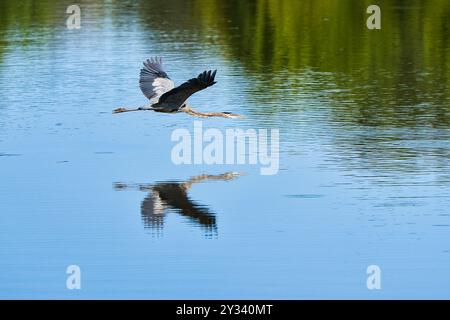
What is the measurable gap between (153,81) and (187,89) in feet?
4.98

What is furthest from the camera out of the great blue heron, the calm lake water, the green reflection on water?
the green reflection on water

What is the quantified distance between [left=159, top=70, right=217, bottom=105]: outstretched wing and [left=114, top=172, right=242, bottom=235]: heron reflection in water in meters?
1.08

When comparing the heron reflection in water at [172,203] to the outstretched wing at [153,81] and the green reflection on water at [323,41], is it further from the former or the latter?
the green reflection on water at [323,41]

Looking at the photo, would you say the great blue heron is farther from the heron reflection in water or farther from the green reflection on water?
the green reflection on water

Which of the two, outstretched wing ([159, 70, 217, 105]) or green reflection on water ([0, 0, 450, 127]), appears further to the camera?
green reflection on water ([0, 0, 450, 127])

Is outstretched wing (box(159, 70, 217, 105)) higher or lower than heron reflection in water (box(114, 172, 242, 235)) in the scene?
higher

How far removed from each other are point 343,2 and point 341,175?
73.4 ft

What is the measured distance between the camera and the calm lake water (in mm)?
17500

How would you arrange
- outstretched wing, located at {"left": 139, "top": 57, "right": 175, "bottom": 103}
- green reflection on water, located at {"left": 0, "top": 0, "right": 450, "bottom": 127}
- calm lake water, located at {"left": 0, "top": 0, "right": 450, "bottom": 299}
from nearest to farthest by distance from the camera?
1. calm lake water, located at {"left": 0, "top": 0, "right": 450, "bottom": 299}
2. outstretched wing, located at {"left": 139, "top": 57, "right": 175, "bottom": 103}
3. green reflection on water, located at {"left": 0, "top": 0, "right": 450, "bottom": 127}

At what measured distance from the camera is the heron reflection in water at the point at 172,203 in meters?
19.4

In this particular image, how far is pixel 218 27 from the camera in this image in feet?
129

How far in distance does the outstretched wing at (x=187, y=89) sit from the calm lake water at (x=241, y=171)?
3.21ft

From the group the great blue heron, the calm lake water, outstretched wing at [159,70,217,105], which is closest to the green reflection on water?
the calm lake water

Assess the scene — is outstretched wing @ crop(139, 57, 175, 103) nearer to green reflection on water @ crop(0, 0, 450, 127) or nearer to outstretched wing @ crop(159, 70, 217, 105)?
outstretched wing @ crop(159, 70, 217, 105)
